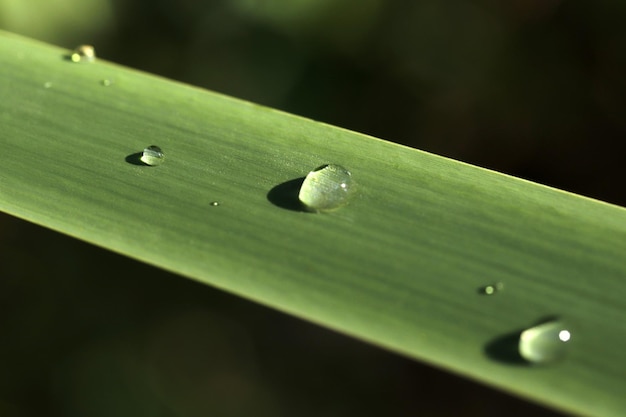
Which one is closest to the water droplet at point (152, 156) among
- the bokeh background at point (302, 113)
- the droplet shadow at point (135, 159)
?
the droplet shadow at point (135, 159)

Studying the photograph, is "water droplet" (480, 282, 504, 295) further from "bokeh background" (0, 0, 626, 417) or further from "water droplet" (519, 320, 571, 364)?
"bokeh background" (0, 0, 626, 417)

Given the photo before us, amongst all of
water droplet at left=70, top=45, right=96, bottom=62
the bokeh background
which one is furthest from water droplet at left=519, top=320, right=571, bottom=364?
the bokeh background

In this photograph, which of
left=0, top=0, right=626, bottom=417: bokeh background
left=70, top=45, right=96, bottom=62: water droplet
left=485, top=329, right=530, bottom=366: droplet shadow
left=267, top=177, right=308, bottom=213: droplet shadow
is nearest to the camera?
left=485, top=329, right=530, bottom=366: droplet shadow

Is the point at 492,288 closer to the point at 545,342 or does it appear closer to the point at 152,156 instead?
the point at 545,342

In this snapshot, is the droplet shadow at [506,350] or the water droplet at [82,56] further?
the water droplet at [82,56]

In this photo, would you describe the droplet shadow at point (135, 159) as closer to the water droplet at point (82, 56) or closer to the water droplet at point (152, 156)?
the water droplet at point (152, 156)

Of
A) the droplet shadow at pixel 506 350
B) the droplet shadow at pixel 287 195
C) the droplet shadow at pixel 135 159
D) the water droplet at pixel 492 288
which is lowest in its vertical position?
the droplet shadow at pixel 506 350

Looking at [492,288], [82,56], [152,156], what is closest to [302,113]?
[82,56]
